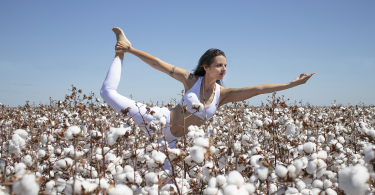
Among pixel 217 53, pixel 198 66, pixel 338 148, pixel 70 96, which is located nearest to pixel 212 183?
pixel 338 148

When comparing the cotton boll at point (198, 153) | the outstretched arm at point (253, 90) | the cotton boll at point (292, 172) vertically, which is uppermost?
the outstretched arm at point (253, 90)

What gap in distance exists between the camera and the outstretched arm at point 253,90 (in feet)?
9.88

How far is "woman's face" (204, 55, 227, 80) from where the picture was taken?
3465 mm

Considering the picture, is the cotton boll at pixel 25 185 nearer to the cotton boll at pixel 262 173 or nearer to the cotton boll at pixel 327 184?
the cotton boll at pixel 262 173

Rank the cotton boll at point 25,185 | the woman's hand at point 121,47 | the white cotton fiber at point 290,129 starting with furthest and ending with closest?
the woman's hand at point 121,47 → the white cotton fiber at point 290,129 → the cotton boll at point 25,185

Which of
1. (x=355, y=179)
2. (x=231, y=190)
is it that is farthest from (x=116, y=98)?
(x=355, y=179)

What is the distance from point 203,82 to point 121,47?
4.90ft

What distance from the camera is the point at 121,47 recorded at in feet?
11.4

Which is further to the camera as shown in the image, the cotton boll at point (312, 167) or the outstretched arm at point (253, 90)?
the outstretched arm at point (253, 90)

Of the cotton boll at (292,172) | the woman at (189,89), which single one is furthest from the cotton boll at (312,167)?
the woman at (189,89)

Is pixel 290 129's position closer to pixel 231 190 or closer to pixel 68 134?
pixel 231 190

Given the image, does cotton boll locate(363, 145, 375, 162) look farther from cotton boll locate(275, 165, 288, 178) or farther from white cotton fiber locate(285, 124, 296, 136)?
white cotton fiber locate(285, 124, 296, 136)

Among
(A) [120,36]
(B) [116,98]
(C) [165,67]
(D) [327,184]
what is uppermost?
(A) [120,36]

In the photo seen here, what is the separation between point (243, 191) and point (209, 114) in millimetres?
2386
